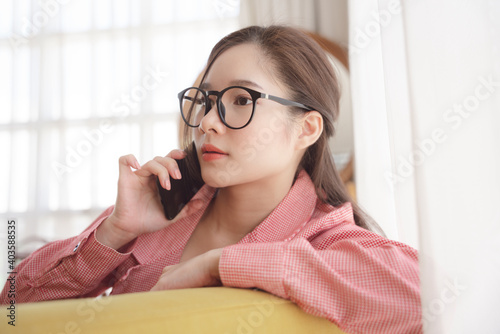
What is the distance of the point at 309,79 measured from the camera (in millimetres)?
1146

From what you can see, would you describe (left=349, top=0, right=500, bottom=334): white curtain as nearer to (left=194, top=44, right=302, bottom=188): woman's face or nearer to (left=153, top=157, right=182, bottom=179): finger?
(left=194, top=44, right=302, bottom=188): woman's face

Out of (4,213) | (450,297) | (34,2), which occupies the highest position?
(34,2)

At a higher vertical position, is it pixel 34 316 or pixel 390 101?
pixel 390 101

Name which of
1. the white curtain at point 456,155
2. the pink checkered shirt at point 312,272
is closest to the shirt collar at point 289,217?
the pink checkered shirt at point 312,272

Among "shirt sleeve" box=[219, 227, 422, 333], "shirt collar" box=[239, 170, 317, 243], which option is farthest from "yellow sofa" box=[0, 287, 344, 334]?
"shirt collar" box=[239, 170, 317, 243]

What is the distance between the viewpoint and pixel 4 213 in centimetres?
332

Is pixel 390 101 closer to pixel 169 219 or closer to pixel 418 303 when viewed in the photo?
pixel 418 303

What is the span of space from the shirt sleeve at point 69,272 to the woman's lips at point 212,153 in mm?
287

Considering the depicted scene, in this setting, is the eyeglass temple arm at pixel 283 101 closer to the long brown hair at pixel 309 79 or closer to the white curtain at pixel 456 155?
the long brown hair at pixel 309 79

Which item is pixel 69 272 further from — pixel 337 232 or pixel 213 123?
pixel 337 232

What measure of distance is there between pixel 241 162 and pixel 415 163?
1.57 ft

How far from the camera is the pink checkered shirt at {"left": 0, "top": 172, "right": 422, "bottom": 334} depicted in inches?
25.5

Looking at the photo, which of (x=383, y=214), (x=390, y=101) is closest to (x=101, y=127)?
(x=383, y=214)

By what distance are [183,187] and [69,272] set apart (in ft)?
1.08
